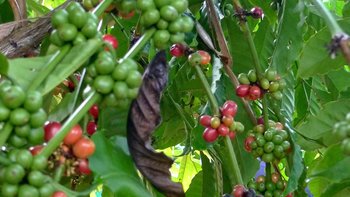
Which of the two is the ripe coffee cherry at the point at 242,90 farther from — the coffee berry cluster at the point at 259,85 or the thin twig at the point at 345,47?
the thin twig at the point at 345,47

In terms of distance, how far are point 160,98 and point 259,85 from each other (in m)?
0.36

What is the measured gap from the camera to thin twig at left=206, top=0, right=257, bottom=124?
3.64 ft

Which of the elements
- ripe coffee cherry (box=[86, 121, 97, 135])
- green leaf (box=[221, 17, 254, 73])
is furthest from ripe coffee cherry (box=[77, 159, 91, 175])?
green leaf (box=[221, 17, 254, 73])

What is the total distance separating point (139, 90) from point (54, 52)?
0.12 m

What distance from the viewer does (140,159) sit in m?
0.77

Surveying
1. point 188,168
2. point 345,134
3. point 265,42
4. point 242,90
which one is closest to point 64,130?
point 345,134

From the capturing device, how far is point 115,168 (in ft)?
2.56

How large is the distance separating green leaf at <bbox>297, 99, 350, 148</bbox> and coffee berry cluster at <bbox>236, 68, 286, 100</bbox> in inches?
3.1

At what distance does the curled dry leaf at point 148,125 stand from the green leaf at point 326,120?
422mm

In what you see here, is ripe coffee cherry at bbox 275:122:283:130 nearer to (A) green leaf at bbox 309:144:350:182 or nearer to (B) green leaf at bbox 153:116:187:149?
(A) green leaf at bbox 309:144:350:182

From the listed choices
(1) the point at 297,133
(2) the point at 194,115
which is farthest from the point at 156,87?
(2) the point at 194,115

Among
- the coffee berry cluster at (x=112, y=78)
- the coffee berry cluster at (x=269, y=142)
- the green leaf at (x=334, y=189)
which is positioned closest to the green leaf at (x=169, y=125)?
the coffee berry cluster at (x=269, y=142)

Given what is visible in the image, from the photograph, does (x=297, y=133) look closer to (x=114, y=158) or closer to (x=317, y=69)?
(x=317, y=69)

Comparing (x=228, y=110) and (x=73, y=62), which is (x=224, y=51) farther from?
(x=73, y=62)
